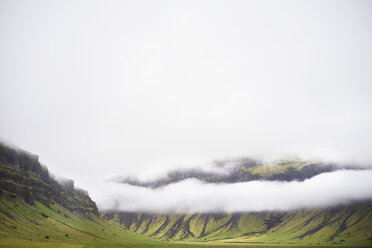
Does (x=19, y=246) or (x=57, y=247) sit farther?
(x=57, y=247)

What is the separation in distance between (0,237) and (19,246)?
37.9 m

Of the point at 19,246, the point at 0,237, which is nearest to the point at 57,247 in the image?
the point at 19,246

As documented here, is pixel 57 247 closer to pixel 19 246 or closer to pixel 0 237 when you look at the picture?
pixel 19 246

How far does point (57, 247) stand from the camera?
654 ft

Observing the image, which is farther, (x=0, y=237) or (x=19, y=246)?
(x=0, y=237)

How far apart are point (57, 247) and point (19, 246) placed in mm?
29707

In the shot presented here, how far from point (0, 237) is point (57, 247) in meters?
46.3

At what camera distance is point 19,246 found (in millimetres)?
176750

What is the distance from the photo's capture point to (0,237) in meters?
199
